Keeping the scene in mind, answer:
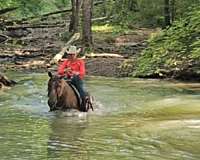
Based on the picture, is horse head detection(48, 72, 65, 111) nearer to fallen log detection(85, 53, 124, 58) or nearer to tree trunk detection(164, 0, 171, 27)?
fallen log detection(85, 53, 124, 58)

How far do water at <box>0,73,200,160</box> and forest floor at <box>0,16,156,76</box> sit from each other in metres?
5.76

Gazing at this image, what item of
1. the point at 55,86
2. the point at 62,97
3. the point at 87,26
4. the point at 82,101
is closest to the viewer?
the point at 55,86

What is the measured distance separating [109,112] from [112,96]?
10.2 ft

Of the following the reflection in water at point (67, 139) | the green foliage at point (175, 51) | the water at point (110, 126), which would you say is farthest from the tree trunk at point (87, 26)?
the reflection in water at point (67, 139)

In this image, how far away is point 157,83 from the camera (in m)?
20.4

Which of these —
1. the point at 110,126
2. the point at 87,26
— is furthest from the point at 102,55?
the point at 110,126

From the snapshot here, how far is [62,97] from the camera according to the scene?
13.7 metres

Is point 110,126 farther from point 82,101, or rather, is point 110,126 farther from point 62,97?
point 82,101

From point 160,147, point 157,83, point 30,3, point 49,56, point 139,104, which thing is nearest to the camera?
point 160,147

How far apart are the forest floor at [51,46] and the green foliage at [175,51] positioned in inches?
62.2

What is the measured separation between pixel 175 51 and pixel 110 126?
36.3ft

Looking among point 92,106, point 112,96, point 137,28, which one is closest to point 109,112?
point 92,106

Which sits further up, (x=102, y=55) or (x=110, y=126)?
(x=102, y=55)

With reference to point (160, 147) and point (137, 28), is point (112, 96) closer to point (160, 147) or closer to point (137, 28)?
point (160, 147)
